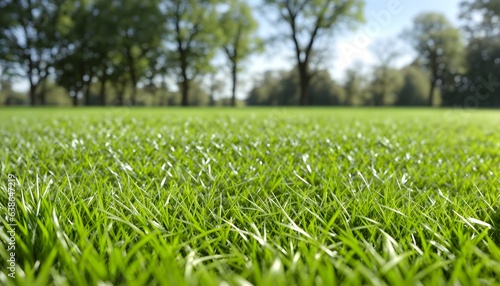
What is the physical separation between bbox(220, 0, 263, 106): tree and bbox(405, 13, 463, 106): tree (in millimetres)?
22926

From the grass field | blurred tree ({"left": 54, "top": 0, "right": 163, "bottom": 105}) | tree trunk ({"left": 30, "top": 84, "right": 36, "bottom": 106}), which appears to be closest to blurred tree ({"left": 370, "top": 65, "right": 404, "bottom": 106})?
blurred tree ({"left": 54, "top": 0, "right": 163, "bottom": 105})

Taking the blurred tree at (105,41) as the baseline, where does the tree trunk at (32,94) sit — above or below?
below

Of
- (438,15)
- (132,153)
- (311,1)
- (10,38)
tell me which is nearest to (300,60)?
(311,1)

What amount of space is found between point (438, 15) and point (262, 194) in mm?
57361

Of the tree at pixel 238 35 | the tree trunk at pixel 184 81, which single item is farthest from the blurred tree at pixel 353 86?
the tree trunk at pixel 184 81

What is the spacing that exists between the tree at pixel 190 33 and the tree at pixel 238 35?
1.65 meters

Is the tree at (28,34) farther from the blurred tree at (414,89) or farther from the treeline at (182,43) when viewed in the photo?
the blurred tree at (414,89)

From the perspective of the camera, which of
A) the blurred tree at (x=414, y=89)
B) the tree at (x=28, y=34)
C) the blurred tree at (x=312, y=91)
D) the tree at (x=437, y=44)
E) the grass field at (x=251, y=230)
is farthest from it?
the blurred tree at (x=312, y=91)

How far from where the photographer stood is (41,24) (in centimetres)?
3719

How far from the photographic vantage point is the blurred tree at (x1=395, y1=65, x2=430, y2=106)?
64.2m

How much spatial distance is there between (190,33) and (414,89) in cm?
4433

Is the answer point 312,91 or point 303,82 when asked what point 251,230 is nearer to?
point 303,82

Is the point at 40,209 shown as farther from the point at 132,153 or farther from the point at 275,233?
the point at 132,153

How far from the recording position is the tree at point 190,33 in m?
39.2
